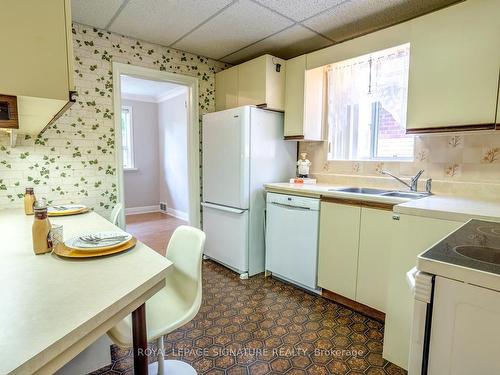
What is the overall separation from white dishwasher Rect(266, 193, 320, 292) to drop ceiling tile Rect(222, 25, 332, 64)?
1.46 m

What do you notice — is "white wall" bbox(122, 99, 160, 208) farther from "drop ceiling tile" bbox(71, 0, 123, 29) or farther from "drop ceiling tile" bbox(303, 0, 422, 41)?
"drop ceiling tile" bbox(303, 0, 422, 41)

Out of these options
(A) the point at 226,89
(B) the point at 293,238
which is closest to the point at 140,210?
(A) the point at 226,89

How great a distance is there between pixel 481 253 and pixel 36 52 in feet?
5.33

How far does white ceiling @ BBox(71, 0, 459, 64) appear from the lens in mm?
2064

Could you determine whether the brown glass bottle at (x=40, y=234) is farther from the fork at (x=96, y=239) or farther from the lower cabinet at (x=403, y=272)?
the lower cabinet at (x=403, y=272)

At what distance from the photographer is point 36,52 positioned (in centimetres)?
100

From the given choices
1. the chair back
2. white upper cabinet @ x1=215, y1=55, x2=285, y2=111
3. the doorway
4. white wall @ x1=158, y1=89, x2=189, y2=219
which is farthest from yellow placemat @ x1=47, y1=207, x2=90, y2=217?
white wall @ x1=158, y1=89, x2=189, y2=219

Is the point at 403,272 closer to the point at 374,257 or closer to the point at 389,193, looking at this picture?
the point at 374,257

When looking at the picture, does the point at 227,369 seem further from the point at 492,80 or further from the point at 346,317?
the point at 492,80

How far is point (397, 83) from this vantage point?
7.76 feet

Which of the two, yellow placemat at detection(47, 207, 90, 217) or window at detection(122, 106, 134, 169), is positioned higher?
window at detection(122, 106, 134, 169)

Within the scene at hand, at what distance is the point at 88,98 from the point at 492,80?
119 inches

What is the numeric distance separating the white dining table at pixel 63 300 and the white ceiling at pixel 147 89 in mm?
3898

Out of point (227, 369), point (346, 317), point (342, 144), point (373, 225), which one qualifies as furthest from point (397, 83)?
point (227, 369)
